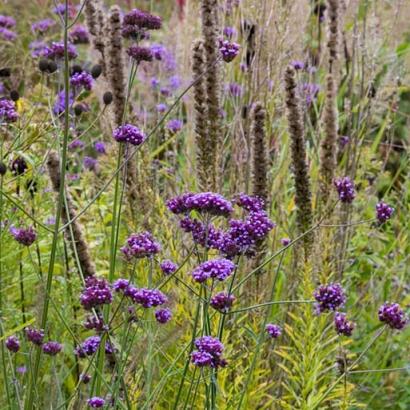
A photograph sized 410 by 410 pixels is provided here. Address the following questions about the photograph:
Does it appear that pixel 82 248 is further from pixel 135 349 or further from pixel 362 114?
pixel 362 114

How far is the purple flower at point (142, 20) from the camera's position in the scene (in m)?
2.23

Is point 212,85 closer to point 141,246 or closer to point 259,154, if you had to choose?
point 259,154

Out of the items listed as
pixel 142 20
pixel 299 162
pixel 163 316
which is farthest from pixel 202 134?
pixel 163 316

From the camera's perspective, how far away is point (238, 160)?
11.0 ft

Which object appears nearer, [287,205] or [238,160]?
[238,160]

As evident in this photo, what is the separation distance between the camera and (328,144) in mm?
3217

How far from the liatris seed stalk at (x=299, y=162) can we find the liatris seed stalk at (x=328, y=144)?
0.24 meters

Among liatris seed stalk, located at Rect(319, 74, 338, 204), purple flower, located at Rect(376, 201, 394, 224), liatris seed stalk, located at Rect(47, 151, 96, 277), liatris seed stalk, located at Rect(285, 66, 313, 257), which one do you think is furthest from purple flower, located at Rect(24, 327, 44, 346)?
liatris seed stalk, located at Rect(319, 74, 338, 204)

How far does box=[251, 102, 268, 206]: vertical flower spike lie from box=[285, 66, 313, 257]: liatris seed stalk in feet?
0.77

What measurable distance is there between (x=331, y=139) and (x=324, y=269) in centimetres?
49

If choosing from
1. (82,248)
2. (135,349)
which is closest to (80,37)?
(82,248)

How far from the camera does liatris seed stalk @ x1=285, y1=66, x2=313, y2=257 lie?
2912mm

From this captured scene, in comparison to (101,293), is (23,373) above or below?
below

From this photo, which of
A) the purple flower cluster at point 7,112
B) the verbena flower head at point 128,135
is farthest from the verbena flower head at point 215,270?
the purple flower cluster at point 7,112
